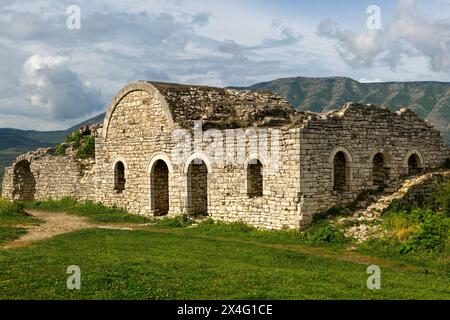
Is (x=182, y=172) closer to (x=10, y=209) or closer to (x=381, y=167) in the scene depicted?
(x=381, y=167)

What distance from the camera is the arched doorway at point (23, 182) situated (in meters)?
30.5

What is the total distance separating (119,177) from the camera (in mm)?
24203

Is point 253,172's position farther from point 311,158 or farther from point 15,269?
point 15,269

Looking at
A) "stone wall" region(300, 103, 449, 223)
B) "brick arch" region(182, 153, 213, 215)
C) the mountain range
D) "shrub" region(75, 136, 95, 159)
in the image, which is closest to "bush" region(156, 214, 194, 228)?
"brick arch" region(182, 153, 213, 215)

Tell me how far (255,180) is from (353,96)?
98385mm

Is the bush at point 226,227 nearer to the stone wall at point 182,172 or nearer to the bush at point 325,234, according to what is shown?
the stone wall at point 182,172

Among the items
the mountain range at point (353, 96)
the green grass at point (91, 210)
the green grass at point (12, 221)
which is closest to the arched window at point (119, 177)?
the green grass at point (91, 210)

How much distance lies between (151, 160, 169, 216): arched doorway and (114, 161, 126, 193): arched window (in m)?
2.72

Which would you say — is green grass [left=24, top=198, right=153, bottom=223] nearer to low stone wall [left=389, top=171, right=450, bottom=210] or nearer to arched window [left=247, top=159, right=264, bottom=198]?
arched window [left=247, top=159, right=264, bottom=198]

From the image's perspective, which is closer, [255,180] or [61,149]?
[255,180]

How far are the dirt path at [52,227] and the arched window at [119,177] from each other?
2449 mm

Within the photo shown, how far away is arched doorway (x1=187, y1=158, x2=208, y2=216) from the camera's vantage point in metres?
19.9

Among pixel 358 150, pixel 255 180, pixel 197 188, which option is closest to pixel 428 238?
pixel 358 150
